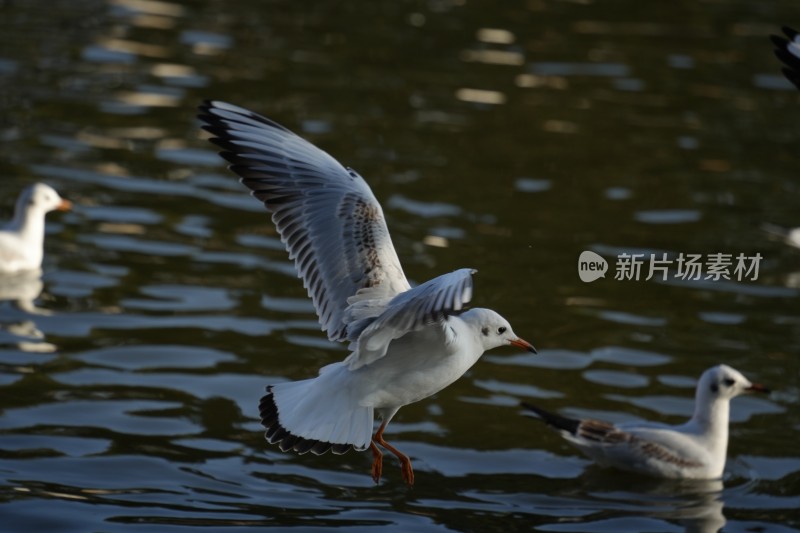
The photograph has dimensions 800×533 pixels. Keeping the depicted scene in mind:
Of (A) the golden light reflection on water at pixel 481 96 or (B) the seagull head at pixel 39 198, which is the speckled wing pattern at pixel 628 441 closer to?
(B) the seagull head at pixel 39 198

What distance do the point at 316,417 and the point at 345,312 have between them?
0.54m

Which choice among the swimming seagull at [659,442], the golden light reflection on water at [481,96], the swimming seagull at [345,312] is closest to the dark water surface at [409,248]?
the golden light reflection on water at [481,96]

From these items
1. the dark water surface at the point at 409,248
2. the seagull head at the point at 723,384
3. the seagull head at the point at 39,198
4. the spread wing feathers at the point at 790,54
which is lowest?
the dark water surface at the point at 409,248

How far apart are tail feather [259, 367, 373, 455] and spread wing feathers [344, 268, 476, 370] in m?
0.19

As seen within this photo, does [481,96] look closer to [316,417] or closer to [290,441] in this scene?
[316,417]

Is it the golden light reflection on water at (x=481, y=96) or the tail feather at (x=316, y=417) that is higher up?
the tail feather at (x=316, y=417)

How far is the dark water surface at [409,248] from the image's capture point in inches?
360

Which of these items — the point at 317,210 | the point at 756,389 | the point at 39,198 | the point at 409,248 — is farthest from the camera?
the point at 409,248

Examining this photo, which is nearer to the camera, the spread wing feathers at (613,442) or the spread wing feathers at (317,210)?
the spread wing feathers at (317,210)

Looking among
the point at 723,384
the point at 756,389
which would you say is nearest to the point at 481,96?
the point at 723,384

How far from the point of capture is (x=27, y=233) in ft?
39.6

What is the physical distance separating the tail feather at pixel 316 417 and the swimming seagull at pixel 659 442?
2.60 m

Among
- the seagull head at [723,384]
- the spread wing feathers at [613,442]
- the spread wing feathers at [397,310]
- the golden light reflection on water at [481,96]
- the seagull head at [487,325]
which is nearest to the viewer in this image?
the spread wing feathers at [397,310]

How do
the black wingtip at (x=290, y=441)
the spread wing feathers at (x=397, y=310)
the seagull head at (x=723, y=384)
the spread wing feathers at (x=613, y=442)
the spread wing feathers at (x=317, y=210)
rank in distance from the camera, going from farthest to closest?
the seagull head at (x=723, y=384) → the spread wing feathers at (x=613, y=442) → the spread wing feathers at (x=317, y=210) → the black wingtip at (x=290, y=441) → the spread wing feathers at (x=397, y=310)
